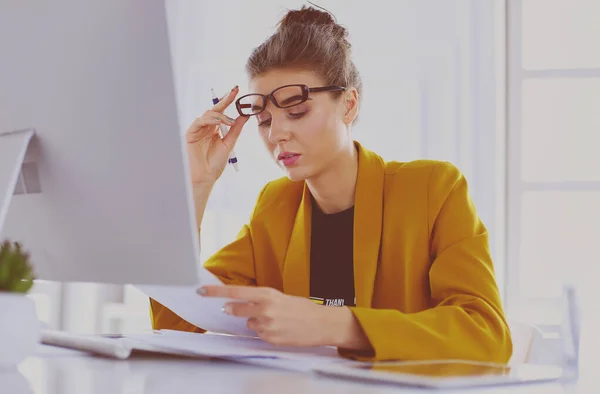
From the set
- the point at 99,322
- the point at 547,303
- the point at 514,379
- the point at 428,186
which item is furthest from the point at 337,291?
the point at 99,322

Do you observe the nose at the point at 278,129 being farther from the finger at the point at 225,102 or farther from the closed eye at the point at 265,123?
the finger at the point at 225,102

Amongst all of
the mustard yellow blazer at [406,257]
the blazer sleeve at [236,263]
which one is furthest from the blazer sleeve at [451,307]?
the blazer sleeve at [236,263]

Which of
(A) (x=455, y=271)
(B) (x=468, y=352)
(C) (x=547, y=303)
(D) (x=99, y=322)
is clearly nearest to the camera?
(B) (x=468, y=352)

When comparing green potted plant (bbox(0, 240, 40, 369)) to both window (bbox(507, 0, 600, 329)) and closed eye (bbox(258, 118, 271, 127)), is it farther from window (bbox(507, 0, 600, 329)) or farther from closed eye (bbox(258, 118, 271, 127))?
window (bbox(507, 0, 600, 329))

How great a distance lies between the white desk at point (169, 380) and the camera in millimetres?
759

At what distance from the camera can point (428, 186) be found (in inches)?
64.3

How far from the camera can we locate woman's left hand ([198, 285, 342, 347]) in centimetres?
105

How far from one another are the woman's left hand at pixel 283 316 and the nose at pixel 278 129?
603 millimetres

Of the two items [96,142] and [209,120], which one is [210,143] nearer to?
[209,120]

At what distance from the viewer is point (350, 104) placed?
71.2 inches

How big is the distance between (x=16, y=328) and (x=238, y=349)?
340 millimetres

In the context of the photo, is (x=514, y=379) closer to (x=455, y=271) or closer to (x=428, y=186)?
(x=455, y=271)

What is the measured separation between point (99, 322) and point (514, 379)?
2599 millimetres

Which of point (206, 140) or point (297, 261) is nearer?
point (297, 261)
